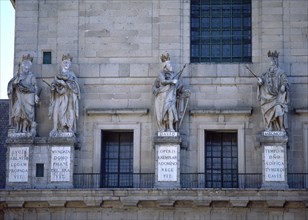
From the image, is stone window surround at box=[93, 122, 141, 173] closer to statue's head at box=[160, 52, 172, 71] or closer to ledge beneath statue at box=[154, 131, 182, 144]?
ledge beneath statue at box=[154, 131, 182, 144]

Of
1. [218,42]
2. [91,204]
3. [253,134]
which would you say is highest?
[218,42]

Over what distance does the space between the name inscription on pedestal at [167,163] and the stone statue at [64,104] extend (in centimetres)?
308

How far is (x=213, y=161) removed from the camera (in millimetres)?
38156

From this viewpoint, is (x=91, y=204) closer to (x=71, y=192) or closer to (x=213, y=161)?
(x=71, y=192)

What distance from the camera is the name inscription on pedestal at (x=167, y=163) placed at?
37188 mm

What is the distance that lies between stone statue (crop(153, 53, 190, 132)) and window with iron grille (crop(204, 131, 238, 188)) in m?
1.30

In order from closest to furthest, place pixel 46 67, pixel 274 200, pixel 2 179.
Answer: pixel 274 200 → pixel 46 67 → pixel 2 179

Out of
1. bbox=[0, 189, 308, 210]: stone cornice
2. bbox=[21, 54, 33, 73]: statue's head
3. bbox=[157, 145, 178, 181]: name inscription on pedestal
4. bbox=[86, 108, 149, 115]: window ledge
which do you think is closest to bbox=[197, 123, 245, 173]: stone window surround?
bbox=[157, 145, 178, 181]: name inscription on pedestal

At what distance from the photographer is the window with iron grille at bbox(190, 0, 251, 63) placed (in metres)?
38.8

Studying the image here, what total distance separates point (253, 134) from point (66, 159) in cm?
623

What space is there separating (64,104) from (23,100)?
54.4 inches

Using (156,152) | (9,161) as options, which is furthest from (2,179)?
(156,152)

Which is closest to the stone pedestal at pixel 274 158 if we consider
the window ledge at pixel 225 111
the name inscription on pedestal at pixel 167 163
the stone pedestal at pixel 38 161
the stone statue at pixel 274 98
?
the stone statue at pixel 274 98

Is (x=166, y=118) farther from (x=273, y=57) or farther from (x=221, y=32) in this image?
(x=273, y=57)
